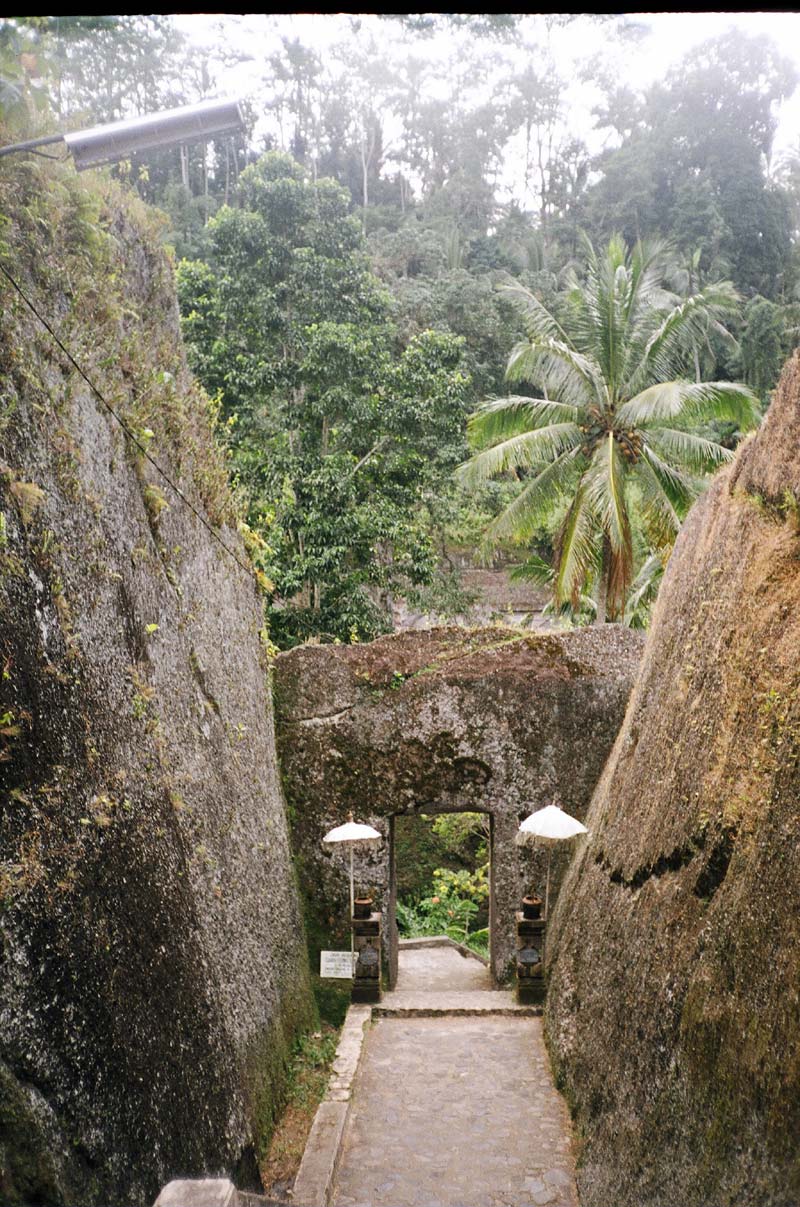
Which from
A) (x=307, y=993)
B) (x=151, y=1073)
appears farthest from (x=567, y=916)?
(x=151, y=1073)

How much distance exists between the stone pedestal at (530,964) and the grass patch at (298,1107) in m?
2.09

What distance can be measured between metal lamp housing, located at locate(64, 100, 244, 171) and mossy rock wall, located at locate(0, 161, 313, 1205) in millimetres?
837

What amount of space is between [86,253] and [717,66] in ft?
13.8

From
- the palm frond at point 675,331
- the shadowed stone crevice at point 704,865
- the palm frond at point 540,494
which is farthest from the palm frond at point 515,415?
the shadowed stone crevice at point 704,865

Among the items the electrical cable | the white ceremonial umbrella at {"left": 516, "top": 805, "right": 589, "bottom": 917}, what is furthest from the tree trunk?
the electrical cable

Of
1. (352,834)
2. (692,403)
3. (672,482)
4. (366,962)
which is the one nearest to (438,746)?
(352,834)

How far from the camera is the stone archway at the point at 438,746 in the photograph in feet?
37.4

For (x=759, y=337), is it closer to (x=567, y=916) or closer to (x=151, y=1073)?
(x=567, y=916)

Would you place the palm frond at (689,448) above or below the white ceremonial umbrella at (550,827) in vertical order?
above

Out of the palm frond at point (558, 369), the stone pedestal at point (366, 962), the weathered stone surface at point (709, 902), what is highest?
the palm frond at point (558, 369)

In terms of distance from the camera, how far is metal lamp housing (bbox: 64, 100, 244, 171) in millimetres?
3379

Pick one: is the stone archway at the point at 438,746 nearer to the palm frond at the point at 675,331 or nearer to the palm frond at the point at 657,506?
the palm frond at the point at 657,506

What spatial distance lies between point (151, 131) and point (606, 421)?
1279cm

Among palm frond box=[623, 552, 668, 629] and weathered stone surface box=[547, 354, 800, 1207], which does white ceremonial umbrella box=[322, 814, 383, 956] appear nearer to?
weathered stone surface box=[547, 354, 800, 1207]
